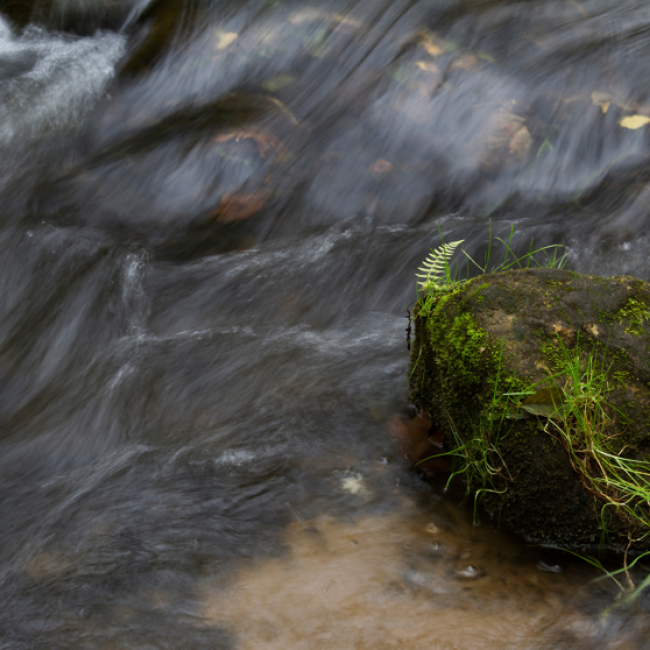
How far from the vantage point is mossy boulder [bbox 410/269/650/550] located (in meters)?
2.57

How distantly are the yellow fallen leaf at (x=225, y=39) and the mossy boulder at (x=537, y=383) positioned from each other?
13.1 ft

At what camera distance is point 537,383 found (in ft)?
8.42

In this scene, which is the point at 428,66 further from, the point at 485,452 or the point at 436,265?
the point at 485,452

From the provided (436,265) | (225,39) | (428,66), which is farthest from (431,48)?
(436,265)

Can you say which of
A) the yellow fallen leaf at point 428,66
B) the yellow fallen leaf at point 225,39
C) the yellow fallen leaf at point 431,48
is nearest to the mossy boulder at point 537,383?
the yellow fallen leaf at point 428,66

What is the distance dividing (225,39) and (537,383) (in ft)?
15.7

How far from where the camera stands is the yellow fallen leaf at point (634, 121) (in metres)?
4.91

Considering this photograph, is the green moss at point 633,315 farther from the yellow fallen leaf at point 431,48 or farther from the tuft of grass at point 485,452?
the yellow fallen leaf at point 431,48

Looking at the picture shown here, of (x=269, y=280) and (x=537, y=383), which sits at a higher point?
(x=537, y=383)

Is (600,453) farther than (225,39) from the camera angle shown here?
No

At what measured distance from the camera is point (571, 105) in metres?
5.05

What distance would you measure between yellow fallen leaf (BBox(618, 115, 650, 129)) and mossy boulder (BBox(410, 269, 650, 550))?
2.63 meters

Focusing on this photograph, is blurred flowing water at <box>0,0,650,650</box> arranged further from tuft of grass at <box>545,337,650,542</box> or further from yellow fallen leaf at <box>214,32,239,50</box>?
tuft of grass at <box>545,337,650,542</box>

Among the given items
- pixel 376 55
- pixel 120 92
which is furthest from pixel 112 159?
pixel 376 55
